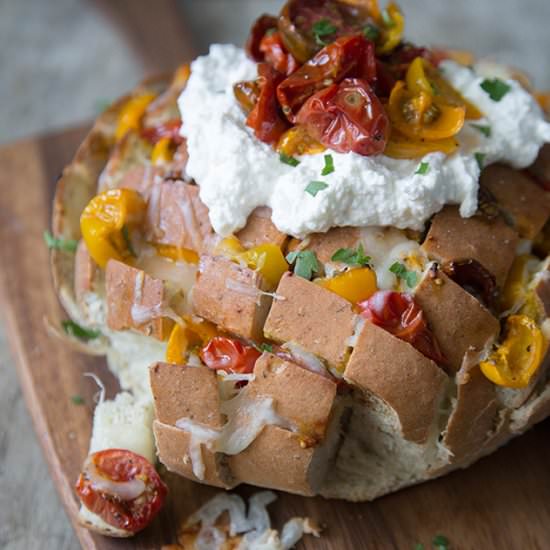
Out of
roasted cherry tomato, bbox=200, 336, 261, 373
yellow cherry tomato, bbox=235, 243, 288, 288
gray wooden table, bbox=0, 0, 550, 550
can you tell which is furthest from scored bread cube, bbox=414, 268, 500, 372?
gray wooden table, bbox=0, 0, 550, 550

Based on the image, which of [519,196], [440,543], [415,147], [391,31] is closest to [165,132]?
[391,31]

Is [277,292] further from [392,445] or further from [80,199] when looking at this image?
[80,199]

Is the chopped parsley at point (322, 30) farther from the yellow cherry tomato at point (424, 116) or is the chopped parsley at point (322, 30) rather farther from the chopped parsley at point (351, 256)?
the chopped parsley at point (351, 256)

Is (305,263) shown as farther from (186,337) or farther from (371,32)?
(371,32)

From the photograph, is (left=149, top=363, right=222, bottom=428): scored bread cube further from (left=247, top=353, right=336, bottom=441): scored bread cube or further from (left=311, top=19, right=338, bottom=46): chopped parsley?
(left=311, top=19, right=338, bottom=46): chopped parsley

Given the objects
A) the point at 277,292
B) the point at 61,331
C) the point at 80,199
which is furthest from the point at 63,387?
the point at 277,292

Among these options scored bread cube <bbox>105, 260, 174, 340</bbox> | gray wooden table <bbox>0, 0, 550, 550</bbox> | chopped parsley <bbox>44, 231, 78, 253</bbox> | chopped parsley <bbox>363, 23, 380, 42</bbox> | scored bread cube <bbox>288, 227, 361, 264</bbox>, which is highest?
chopped parsley <bbox>363, 23, 380, 42</bbox>

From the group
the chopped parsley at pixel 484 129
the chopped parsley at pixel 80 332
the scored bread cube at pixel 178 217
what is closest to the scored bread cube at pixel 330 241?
the scored bread cube at pixel 178 217

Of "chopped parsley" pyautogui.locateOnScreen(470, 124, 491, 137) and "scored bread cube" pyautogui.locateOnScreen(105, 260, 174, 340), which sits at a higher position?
"chopped parsley" pyautogui.locateOnScreen(470, 124, 491, 137)
